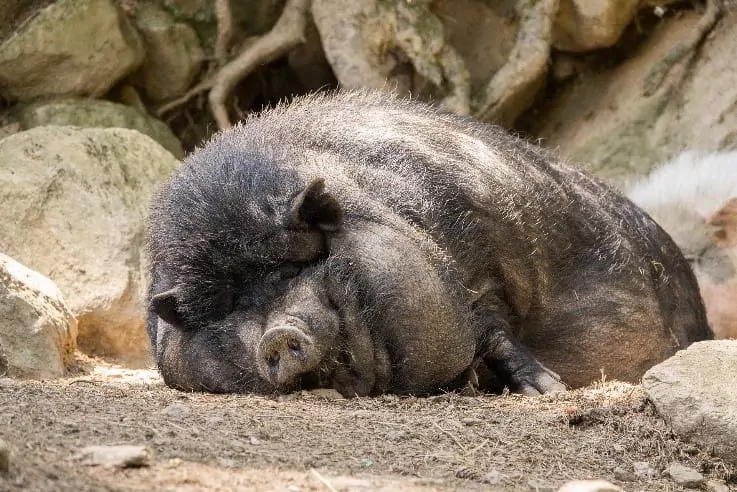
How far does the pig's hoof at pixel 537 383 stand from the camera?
4.66m

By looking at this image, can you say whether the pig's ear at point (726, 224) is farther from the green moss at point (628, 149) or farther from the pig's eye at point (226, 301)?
the pig's eye at point (226, 301)

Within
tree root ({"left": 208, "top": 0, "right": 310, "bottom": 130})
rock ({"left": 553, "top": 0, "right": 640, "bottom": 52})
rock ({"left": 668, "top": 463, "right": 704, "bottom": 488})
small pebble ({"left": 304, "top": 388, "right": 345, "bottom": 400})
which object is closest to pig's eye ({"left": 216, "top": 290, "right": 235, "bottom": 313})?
small pebble ({"left": 304, "top": 388, "right": 345, "bottom": 400})

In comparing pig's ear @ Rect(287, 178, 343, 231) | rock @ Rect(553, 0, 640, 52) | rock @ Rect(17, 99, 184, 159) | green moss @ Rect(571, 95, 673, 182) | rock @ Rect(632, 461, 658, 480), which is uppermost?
rock @ Rect(553, 0, 640, 52)

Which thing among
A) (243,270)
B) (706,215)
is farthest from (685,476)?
(706,215)

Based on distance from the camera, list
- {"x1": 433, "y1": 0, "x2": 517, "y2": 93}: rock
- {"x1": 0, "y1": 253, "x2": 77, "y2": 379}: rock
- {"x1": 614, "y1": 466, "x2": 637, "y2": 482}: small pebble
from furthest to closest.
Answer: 1. {"x1": 433, "y1": 0, "x2": 517, "y2": 93}: rock
2. {"x1": 0, "y1": 253, "x2": 77, "y2": 379}: rock
3. {"x1": 614, "y1": 466, "x2": 637, "y2": 482}: small pebble

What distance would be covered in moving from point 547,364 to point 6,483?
331 cm

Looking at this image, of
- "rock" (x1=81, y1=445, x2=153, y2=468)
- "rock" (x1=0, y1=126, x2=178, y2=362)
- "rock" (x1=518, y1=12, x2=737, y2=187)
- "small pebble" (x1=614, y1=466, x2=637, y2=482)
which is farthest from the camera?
"rock" (x1=518, y1=12, x2=737, y2=187)

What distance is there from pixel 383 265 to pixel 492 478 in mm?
1437

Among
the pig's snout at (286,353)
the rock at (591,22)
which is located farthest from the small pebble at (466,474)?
the rock at (591,22)

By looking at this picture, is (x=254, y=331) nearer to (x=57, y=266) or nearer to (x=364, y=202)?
(x=364, y=202)

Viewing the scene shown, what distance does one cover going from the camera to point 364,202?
4598 millimetres

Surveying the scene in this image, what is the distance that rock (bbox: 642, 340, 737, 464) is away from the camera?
356cm

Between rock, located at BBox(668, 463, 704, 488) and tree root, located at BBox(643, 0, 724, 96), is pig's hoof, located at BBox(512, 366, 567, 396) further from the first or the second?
tree root, located at BBox(643, 0, 724, 96)

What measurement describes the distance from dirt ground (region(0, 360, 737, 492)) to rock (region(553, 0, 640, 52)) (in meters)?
4.13
